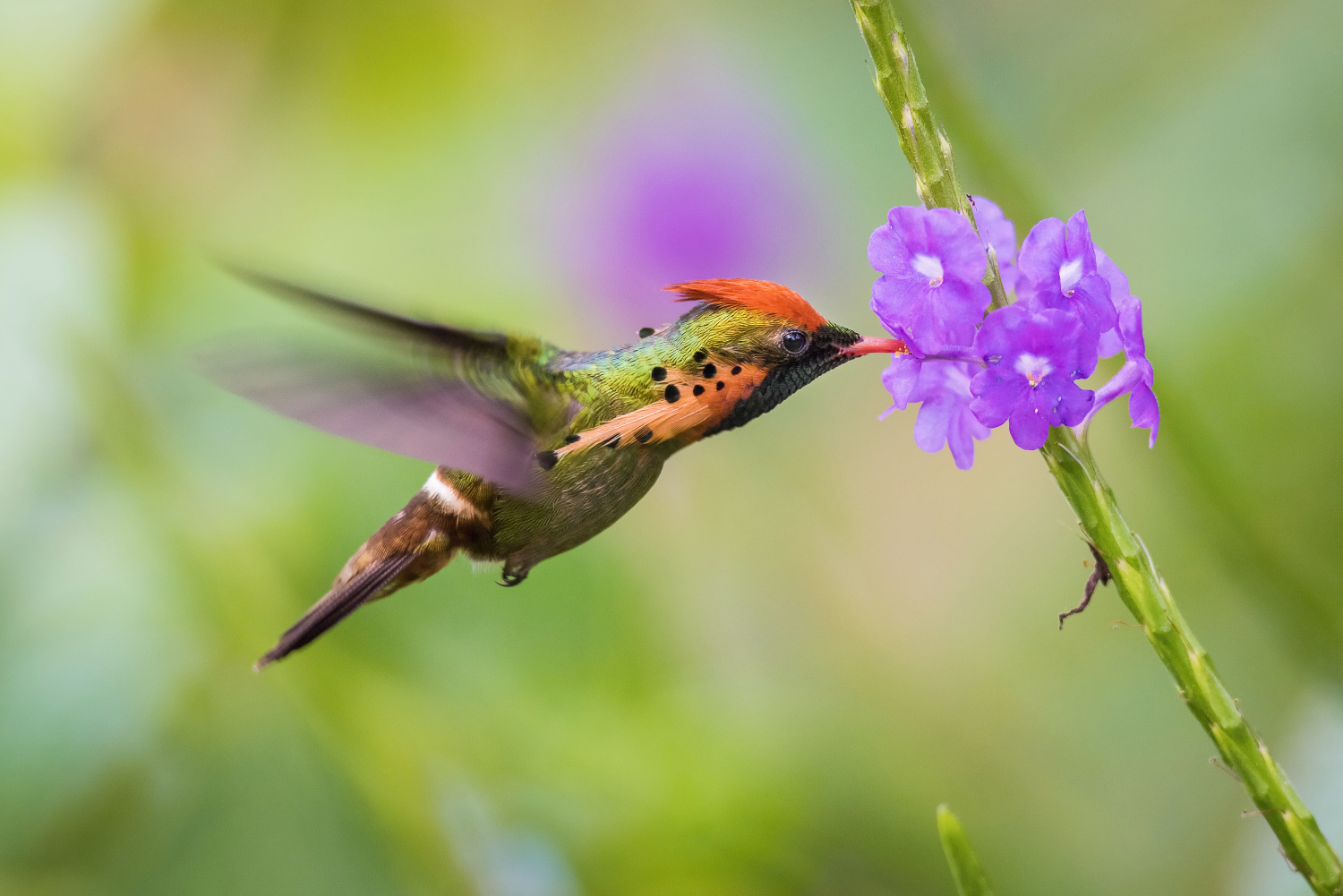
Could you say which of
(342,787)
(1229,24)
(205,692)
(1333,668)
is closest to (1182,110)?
(1229,24)

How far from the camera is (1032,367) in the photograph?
0.97 metres

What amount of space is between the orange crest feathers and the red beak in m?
0.05

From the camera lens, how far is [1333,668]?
1541 millimetres

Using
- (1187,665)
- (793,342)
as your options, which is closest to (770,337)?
(793,342)

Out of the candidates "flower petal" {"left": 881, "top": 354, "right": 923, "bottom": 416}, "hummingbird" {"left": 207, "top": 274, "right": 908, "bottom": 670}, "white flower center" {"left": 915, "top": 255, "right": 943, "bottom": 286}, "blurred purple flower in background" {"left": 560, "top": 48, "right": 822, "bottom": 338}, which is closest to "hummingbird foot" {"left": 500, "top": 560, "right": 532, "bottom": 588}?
"hummingbird" {"left": 207, "top": 274, "right": 908, "bottom": 670}

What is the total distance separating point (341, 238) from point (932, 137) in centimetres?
250

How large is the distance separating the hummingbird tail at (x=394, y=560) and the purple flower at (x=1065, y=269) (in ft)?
2.58

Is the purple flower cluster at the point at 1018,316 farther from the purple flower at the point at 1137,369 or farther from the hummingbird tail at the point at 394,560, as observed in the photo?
the hummingbird tail at the point at 394,560

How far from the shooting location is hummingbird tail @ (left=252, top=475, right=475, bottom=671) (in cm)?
136

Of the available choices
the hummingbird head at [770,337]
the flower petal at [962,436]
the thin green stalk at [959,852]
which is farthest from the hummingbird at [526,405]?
the thin green stalk at [959,852]

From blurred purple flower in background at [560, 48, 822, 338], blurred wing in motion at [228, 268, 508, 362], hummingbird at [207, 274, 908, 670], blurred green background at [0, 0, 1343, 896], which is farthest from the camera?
blurred purple flower in background at [560, 48, 822, 338]

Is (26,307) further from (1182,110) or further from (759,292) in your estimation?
(1182,110)

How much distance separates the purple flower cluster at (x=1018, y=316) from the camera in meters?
0.97

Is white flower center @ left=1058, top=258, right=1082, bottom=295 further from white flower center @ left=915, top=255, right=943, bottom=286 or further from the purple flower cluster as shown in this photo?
white flower center @ left=915, top=255, right=943, bottom=286
